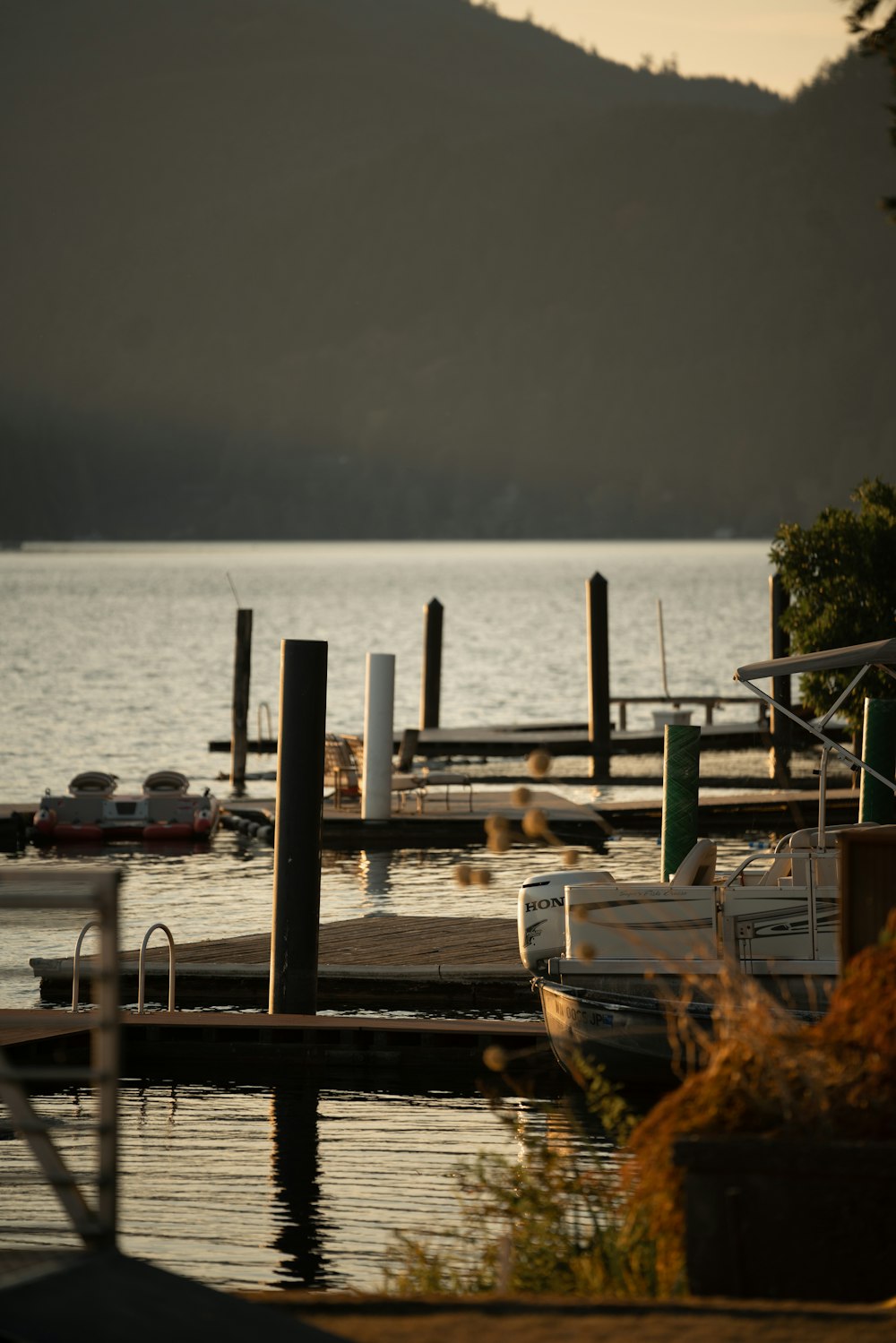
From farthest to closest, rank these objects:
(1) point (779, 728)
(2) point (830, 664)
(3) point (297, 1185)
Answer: (1) point (779, 728) → (2) point (830, 664) → (3) point (297, 1185)

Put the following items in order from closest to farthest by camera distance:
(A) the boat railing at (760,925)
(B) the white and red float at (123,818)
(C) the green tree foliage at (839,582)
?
(A) the boat railing at (760,925) → (C) the green tree foliage at (839,582) → (B) the white and red float at (123,818)

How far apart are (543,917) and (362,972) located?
2103 millimetres

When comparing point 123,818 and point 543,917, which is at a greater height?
point 123,818

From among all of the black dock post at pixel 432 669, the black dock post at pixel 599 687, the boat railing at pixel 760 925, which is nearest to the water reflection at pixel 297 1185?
the boat railing at pixel 760 925

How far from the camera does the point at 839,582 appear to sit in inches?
1007

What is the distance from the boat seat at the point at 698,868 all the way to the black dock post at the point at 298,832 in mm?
2537

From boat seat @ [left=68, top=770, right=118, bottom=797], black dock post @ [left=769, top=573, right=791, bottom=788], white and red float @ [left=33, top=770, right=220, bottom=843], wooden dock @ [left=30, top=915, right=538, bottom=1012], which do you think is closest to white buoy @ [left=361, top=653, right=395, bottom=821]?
white and red float @ [left=33, top=770, right=220, bottom=843]

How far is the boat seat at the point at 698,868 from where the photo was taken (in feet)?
43.0

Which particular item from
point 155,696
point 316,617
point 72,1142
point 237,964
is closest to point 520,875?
point 237,964

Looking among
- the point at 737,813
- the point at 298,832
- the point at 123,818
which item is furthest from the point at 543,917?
the point at 123,818

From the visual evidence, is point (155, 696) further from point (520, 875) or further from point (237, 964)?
point (237, 964)

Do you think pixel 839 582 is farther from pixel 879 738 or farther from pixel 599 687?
pixel 599 687

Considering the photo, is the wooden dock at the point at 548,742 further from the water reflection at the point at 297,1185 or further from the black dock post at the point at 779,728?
the water reflection at the point at 297,1185

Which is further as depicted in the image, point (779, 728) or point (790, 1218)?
point (779, 728)
